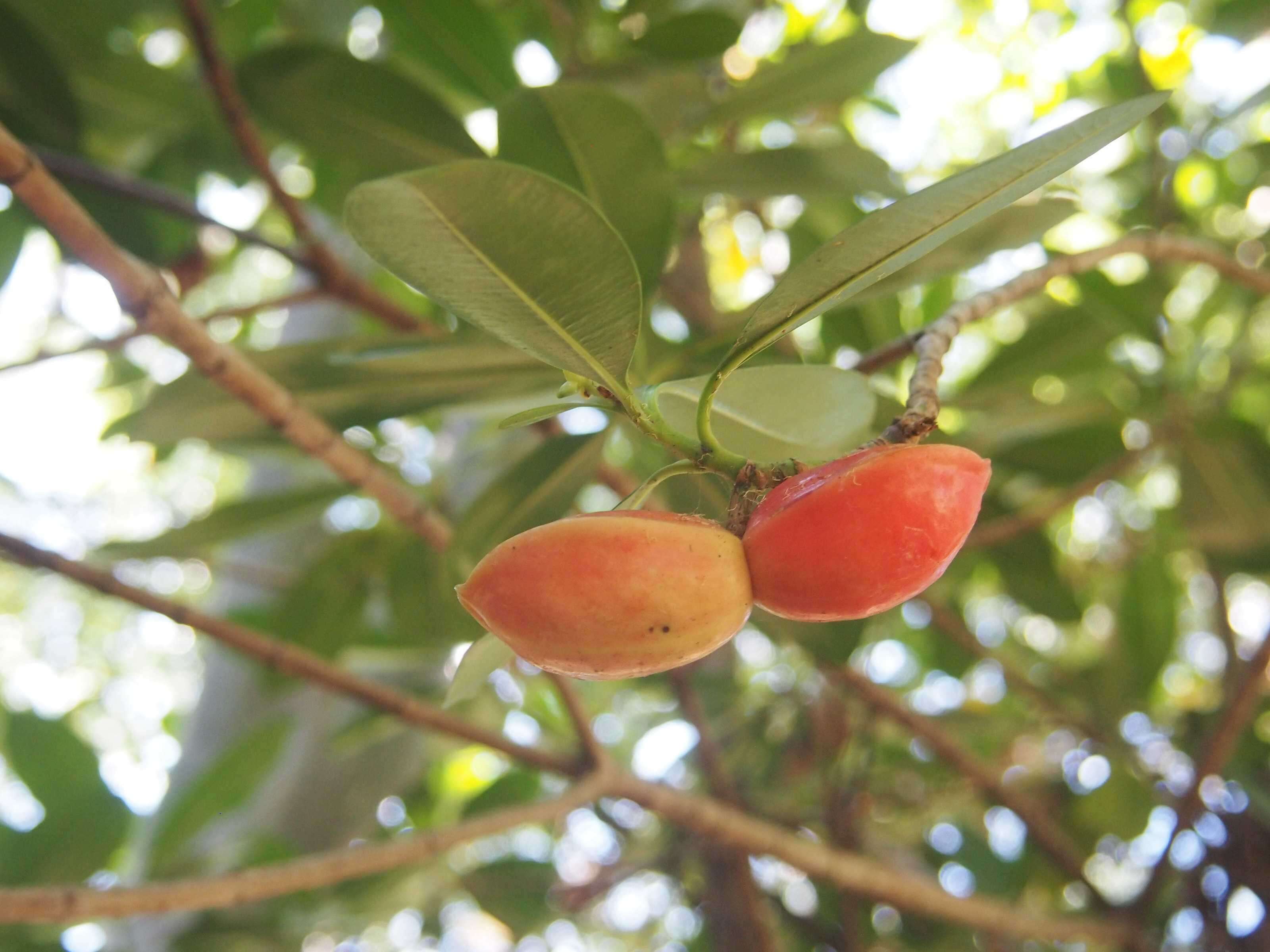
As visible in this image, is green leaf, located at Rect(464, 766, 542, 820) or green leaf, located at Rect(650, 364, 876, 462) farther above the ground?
green leaf, located at Rect(650, 364, 876, 462)

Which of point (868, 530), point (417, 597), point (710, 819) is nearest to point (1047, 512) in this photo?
point (710, 819)

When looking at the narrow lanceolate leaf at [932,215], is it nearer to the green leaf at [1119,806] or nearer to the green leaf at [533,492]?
the green leaf at [533,492]

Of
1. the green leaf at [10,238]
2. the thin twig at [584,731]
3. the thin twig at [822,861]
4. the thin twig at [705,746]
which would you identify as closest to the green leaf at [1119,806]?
the thin twig at [822,861]

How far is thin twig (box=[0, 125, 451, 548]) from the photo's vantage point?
0.59m

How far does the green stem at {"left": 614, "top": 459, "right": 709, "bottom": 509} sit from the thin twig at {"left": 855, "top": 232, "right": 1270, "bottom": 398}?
110 millimetres

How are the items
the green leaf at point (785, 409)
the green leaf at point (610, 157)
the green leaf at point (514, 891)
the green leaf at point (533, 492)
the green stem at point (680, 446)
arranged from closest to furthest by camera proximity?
1. the green stem at point (680, 446)
2. the green leaf at point (785, 409)
3. the green leaf at point (610, 157)
4. the green leaf at point (533, 492)
5. the green leaf at point (514, 891)

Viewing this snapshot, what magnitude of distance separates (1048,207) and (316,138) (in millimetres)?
739

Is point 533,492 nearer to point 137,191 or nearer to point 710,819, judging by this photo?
point 710,819

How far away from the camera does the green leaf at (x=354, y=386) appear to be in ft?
2.80

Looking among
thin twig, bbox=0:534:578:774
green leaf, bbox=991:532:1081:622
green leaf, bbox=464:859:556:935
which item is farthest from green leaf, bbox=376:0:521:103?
green leaf, bbox=464:859:556:935

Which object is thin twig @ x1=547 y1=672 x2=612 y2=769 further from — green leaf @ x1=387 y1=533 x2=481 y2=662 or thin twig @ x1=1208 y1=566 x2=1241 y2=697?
thin twig @ x1=1208 y1=566 x2=1241 y2=697

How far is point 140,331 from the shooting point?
0.72m

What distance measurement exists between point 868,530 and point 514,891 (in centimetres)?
133

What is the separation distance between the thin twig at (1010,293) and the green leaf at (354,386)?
311mm
